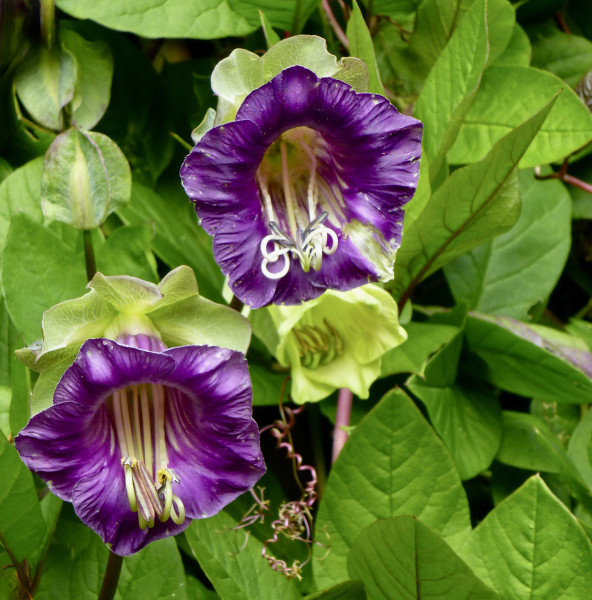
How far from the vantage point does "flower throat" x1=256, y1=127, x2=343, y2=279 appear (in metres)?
0.53

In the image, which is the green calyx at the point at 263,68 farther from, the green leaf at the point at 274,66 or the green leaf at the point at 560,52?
the green leaf at the point at 560,52

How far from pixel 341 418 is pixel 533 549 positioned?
0.67ft

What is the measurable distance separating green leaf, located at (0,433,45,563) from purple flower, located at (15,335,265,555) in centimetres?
8

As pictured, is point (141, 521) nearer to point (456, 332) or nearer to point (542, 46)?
point (456, 332)

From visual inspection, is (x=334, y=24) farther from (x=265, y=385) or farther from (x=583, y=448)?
(x=583, y=448)

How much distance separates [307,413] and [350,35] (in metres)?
0.36

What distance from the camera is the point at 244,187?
0.53 meters

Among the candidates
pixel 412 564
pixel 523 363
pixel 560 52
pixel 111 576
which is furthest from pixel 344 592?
pixel 560 52

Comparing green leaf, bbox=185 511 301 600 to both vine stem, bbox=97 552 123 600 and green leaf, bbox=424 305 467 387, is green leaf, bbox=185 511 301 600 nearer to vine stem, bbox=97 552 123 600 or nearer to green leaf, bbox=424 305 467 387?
vine stem, bbox=97 552 123 600

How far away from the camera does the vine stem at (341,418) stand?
0.73m

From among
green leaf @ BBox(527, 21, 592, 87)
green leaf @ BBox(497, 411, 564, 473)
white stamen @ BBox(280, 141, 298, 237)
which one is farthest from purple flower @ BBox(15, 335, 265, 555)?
green leaf @ BBox(527, 21, 592, 87)

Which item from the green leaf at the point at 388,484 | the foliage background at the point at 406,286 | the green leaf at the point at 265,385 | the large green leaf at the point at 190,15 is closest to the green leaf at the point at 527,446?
the foliage background at the point at 406,286

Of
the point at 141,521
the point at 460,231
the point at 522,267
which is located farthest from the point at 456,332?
the point at 141,521

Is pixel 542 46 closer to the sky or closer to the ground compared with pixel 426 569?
closer to the sky
